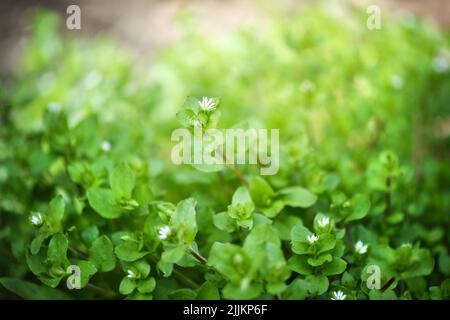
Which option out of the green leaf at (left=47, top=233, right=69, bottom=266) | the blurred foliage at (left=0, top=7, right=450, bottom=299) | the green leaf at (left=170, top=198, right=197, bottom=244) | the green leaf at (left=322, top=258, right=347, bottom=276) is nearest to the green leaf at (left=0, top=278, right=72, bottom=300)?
the blurred foliage at (left=0, top=7, right=450, bottom=299)

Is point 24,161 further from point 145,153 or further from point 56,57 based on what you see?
point 56,57

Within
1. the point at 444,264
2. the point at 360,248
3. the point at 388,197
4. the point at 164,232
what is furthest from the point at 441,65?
the point at 164,232

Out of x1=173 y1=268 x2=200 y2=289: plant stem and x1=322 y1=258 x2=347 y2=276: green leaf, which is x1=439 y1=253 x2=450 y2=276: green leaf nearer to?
x1=322 y1=258 x2=347 y2=276: green leaf

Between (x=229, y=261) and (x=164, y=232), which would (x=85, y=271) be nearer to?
(x=164, y=232)

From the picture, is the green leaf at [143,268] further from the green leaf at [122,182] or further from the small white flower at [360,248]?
the small white flower at [360,248]
